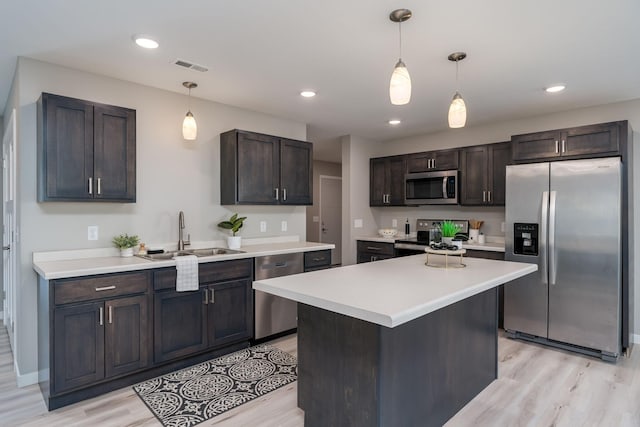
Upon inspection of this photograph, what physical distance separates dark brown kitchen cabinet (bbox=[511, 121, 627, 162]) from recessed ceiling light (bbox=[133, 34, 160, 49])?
3.51 m

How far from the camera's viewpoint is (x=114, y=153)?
2863mm

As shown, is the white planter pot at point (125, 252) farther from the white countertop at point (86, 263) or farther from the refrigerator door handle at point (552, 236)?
the refrigerator door handle at point (552, 236)

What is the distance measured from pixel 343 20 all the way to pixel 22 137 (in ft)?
8.16

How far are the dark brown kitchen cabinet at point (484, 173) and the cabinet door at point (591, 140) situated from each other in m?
0.74

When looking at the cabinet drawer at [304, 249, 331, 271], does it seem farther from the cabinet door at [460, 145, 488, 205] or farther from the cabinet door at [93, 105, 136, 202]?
the cabinet door at [460, 145, 488, 205]

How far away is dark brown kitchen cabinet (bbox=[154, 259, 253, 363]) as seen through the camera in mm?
2812

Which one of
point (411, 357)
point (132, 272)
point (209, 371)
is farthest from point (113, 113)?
point (411, 357)

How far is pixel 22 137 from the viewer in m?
2.69

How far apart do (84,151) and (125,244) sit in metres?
0.79

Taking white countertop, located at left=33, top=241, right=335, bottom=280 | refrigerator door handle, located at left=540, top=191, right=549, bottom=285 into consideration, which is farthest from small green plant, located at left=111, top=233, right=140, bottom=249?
refrigerator door handle, located at left=540, top=191, right=549, bottom=285

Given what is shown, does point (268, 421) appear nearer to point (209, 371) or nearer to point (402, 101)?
point (209, 371)

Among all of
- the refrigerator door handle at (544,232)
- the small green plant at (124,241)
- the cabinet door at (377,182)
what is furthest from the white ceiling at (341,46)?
the cabinet door at (377,182)

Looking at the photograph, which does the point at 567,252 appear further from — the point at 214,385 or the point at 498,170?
the point at 214,385

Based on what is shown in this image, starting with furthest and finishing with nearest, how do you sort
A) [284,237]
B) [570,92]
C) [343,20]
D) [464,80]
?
1. [284,237]
2. [570,92]
3. [464,80]
4. [343,20]
